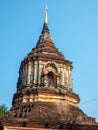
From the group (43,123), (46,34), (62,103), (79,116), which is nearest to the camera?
(43,123)

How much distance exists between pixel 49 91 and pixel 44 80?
1049 mm

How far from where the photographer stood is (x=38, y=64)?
22375 millimetres

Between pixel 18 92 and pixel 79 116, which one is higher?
pixel 18 92

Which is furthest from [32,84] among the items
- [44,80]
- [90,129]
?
[90,129]

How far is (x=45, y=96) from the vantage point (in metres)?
20.6

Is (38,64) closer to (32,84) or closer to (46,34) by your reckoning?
(32,84)

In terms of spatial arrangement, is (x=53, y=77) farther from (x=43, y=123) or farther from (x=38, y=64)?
(x=43, y=123)

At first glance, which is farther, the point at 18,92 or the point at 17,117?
the point at 18,92

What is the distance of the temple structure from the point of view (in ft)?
58.3

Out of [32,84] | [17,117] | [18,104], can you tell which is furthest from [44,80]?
[17,117]

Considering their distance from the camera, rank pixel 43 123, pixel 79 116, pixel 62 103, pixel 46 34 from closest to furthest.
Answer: pixel 43 123 → pixel 79 116 → pixel 62 103 → pixel 46 34

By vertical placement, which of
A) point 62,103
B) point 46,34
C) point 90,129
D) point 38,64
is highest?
point 46,34

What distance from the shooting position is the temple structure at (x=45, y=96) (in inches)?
699

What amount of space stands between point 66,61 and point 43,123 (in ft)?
22.5
